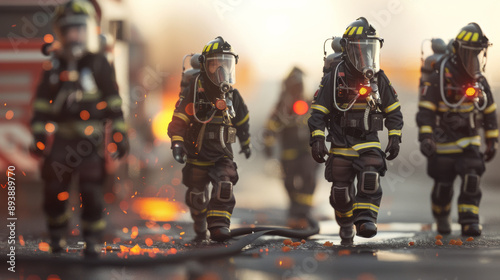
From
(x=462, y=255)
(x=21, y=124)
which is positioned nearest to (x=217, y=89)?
(x=462, y=255)

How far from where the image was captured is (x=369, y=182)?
23.6ft

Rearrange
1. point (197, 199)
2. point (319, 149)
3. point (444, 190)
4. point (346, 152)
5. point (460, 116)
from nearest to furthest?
point (319, 149)
point (346, 152)
point (197, 199)
point (460, 116)
point (444, 190)

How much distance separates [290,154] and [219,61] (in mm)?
3938

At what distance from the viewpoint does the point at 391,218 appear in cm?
1041

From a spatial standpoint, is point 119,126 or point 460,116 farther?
point 460,116

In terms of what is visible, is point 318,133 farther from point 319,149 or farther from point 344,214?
point 344,214

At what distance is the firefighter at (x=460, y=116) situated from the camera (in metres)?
8.10

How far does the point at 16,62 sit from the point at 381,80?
6451 millimetres

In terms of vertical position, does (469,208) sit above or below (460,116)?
below

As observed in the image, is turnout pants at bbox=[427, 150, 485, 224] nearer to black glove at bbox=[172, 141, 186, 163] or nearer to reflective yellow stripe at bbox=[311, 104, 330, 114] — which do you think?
reflective yellow stripe at bbox=[311, 104, 330, 114]

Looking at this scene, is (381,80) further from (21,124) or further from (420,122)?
(21,124)

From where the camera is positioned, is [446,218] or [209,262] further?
[446,218]

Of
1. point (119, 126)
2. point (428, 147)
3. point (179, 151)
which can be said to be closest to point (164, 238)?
point (179, 151)

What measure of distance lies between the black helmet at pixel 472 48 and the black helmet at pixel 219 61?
245 cm
